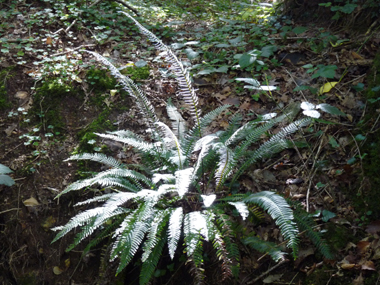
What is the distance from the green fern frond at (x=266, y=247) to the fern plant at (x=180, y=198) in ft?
0.07

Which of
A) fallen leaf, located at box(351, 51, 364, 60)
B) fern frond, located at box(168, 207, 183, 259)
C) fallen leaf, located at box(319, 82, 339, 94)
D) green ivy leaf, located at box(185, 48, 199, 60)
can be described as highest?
fallen leaf, located at box(351, 51, 364, 60)

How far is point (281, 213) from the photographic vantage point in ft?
7.23

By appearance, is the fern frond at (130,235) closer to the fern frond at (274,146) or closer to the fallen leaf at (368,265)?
the fern frond at (274,146)

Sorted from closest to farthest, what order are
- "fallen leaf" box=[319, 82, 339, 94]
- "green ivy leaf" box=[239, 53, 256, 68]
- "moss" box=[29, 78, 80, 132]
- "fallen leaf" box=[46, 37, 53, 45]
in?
"fallen leaf" box=[319, 82, 339, 94] → "green ivy leaf" box=[239, 53, 256, 68] → "moss" box=[29, 78, 80, 132] → "fallen leaf" box=[46, 37, 53, 45]

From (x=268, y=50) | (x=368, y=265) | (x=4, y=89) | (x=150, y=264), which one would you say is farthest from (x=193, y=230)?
(x=4, y=89)

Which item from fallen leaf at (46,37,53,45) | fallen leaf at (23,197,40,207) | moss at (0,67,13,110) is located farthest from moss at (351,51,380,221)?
fallen leaf at (46,37,53,45)

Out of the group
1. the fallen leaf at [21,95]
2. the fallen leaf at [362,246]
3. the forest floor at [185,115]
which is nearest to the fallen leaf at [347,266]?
the forest floor at [185,115]

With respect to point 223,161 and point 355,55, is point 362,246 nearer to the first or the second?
point 223,161

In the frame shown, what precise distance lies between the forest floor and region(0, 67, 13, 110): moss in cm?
1

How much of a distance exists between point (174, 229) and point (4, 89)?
2.99 metres

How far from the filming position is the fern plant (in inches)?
89.0

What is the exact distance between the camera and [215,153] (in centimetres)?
292

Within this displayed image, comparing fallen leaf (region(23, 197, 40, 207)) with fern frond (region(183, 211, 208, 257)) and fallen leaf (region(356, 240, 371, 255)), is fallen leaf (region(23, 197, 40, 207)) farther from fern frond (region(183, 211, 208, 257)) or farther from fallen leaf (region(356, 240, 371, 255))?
fallen leaf (region(356, 240, 371, 255))

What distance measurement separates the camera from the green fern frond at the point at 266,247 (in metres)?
2.22
